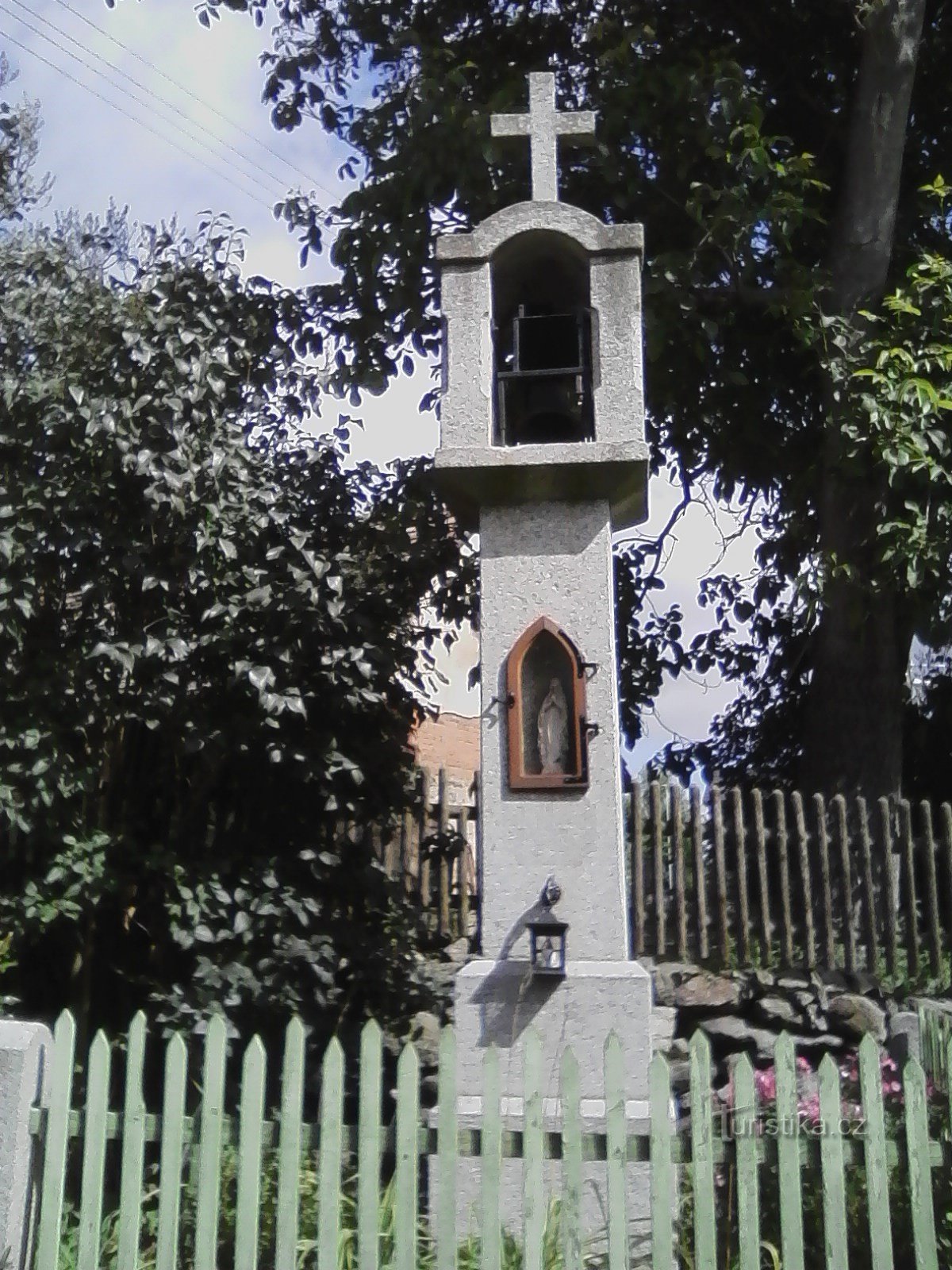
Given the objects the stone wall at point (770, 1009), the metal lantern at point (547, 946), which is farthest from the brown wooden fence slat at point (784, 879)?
the metal lantern at point (547, 946)

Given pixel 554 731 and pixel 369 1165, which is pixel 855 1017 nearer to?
pixel 554 731

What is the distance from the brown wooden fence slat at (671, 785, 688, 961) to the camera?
848 centimetres

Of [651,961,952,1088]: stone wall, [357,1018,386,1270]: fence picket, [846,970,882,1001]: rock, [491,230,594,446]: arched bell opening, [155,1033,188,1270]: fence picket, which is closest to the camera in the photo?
[357,1018,386,1270]: fence picket

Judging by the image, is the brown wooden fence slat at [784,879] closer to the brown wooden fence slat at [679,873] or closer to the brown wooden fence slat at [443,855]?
the brown wooden fence slat at [679,873]

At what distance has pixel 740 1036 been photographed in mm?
7902

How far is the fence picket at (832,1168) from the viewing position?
4391 millimetres

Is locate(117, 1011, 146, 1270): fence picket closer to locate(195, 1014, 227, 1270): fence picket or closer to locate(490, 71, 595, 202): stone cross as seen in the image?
locate(195, 1014, 227, 1270): fence picket

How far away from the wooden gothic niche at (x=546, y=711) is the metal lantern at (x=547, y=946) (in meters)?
0.54

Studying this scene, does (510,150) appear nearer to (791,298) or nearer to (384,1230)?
(791,298)

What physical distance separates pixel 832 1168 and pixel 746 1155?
0.26m

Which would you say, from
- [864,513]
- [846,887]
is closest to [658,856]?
[846,887]

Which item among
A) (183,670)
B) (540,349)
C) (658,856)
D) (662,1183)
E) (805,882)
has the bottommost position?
(662,1183)

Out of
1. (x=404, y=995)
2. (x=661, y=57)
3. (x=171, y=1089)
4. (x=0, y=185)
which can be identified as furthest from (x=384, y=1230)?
(x=661, y=57)

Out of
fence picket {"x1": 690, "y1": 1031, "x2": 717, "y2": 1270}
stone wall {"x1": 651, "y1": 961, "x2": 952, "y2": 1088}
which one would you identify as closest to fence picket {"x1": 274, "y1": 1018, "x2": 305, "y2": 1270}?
fence picket {"x1": 690, "y1": 1031, "x2": 717, "y2": 1270}
